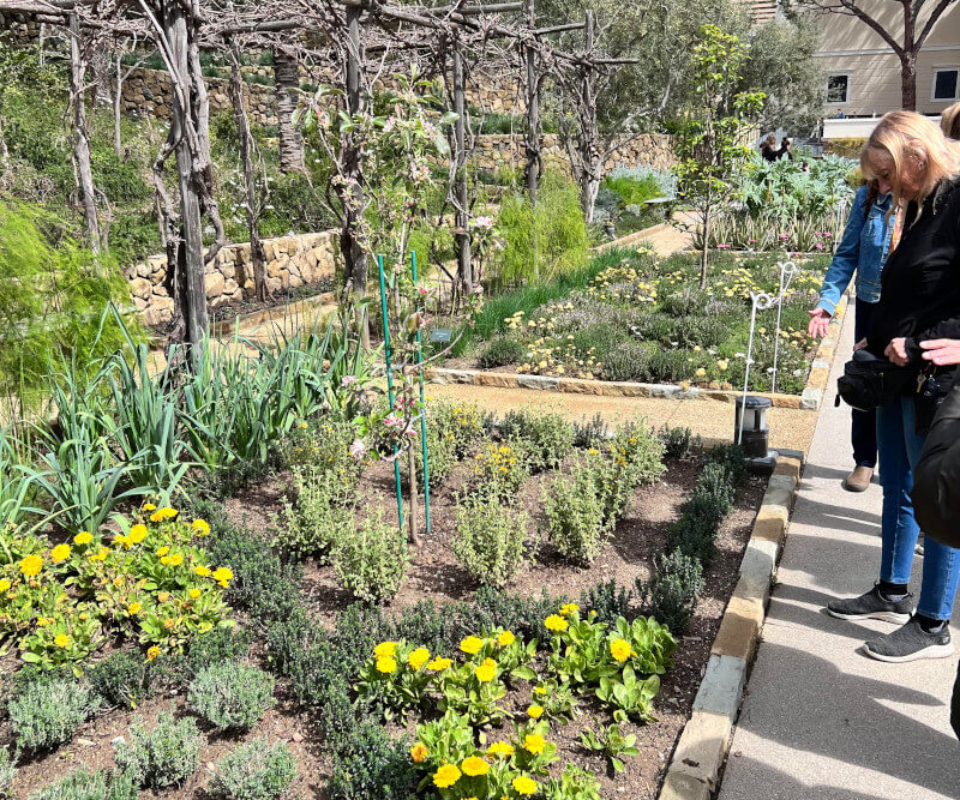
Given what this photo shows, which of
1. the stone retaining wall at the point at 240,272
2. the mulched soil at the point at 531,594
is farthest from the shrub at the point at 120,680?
the stone retaining wall at the point at 240,272

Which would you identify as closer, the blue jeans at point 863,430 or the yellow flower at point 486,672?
the yellow flower at point 486,672

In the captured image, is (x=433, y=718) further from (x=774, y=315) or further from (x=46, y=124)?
(x=46, y=124)

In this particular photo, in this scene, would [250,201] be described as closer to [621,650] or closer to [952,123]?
[952,123]

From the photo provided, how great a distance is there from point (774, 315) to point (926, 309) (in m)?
5.36

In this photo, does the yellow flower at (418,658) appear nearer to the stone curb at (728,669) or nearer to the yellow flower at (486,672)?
the yellow flower at (486,672)

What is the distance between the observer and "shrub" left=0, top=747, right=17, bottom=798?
2.21m

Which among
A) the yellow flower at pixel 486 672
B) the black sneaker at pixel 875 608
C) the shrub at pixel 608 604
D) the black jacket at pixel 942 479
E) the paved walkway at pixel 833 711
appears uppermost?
the black jacket at pixel 942 479

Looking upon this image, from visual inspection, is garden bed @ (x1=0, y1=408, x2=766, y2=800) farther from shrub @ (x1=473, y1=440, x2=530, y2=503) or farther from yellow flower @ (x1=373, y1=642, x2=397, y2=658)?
yellow flower @ (x1=373, y1=642, x2=397, y2=658)

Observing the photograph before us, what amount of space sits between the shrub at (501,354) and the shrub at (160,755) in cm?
492

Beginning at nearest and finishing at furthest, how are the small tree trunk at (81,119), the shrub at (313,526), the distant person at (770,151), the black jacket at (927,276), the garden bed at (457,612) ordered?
1. the garden bed at (457,612)
2. the black jacket at (927,276)
3. the shrub at (313,526)
4. the small tree trunk at (81,119)
5. the distant person at (770,151)

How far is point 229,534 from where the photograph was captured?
11.5ft

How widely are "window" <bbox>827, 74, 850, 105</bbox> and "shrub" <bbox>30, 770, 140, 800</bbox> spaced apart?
37245 mm

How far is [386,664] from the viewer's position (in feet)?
8.00

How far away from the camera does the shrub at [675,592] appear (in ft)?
9.85
